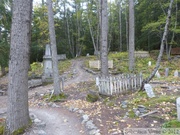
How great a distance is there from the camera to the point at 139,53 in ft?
76.7

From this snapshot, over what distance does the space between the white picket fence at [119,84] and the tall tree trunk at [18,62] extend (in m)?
3.79

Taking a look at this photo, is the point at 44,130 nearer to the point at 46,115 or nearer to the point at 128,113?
the point at 46,115

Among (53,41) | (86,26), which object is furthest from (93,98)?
(86,26)

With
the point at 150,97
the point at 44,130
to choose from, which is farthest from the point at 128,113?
the point at 44,130

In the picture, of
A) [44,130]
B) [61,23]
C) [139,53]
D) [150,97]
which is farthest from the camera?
[61,23]

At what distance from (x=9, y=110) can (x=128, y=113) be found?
3.17 meters

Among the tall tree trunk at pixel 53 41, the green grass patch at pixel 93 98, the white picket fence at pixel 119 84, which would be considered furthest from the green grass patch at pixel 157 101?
the tall tree trunk at pixel 53 41

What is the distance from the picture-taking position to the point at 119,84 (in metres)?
7.45

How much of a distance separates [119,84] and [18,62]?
4.39 meters

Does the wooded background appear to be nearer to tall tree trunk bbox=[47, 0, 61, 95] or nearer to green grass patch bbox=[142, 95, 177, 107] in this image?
tall tree trunk bbox=[47, 0, 61, 95]

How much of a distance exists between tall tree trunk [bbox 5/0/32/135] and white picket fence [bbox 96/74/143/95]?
379cm

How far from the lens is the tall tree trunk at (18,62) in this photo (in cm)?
430

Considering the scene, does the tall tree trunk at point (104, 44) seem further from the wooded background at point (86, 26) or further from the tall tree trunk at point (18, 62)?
the wooded background at point (86, 26)

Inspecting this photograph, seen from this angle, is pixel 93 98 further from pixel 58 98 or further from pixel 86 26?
pixel 86 26
